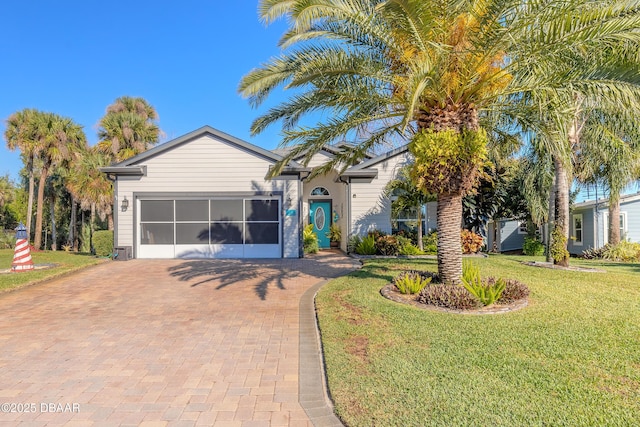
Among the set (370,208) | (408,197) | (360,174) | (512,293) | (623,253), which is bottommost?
(623,253)


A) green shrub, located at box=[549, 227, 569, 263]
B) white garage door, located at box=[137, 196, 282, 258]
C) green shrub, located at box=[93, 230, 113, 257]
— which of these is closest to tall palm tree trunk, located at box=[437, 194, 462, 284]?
green shrub, located at box=[549, 227, 569, 263]

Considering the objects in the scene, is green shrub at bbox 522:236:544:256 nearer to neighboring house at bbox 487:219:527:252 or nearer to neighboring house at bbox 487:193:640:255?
neighboring house at bbox 487:193:640:255

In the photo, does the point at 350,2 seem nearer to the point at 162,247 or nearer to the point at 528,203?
the point at 162,247

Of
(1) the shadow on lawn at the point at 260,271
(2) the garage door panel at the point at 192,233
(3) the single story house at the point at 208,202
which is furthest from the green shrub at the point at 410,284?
(2) the garage door panel at the point at 192,233

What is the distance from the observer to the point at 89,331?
6105mm

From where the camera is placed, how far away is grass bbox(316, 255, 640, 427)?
10.6 ft

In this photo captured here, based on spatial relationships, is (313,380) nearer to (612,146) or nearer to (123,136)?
(612,146)

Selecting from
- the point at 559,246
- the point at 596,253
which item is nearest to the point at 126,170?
the point at 559,246

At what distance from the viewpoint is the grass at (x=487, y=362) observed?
324 centimetres

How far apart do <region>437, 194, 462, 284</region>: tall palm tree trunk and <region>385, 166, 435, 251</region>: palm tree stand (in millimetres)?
6495

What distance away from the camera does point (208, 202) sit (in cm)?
1508

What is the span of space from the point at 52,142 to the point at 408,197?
2182cm

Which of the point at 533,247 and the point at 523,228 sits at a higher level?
the point at 523,228

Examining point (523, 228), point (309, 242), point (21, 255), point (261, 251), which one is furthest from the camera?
point (523, 228)
